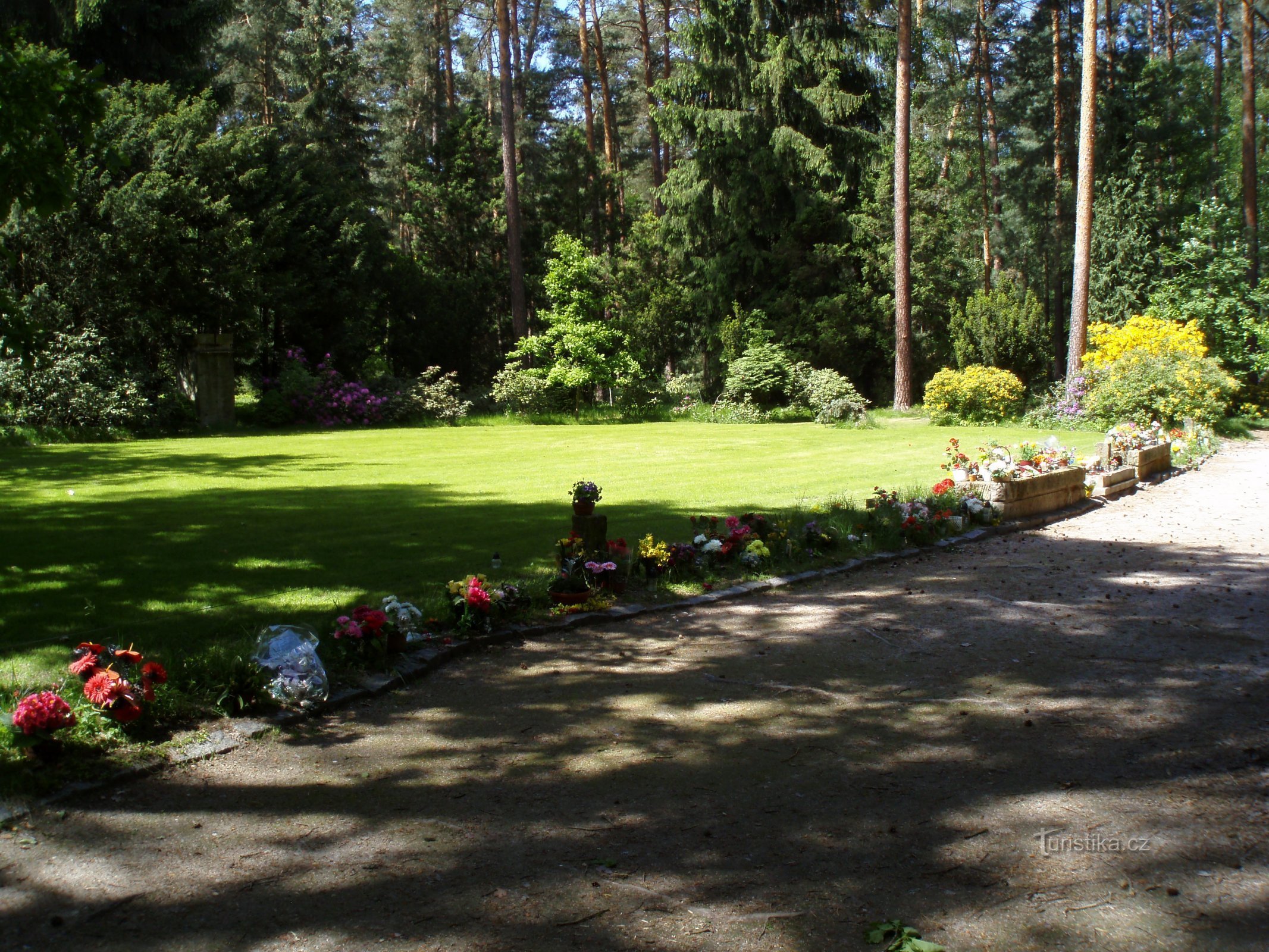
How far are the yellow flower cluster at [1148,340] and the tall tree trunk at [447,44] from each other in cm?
2343

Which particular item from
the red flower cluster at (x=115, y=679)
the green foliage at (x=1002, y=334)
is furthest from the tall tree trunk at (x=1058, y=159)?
the red flower cluster at (x=115, y=679)

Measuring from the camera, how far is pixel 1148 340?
20547 mm

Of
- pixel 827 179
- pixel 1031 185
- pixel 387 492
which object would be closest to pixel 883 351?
pixel 827 179

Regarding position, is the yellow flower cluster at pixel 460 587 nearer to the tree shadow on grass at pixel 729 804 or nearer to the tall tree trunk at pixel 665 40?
the tree shadow on grass at pixel 729 804

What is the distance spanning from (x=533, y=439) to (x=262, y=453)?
16.9ft

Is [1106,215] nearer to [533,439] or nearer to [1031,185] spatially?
[1031,185]

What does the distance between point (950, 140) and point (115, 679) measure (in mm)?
38464

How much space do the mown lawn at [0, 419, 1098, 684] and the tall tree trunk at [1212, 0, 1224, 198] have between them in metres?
18.6

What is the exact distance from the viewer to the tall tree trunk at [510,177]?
81.5 ft

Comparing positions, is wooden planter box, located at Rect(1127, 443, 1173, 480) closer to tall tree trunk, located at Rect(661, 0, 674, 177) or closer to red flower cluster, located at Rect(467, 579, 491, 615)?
red flower cluster, located at Rect(467, 579, 491, 615)

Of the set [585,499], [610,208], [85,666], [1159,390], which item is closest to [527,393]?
[610,208]

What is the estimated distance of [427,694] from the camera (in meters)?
4.75

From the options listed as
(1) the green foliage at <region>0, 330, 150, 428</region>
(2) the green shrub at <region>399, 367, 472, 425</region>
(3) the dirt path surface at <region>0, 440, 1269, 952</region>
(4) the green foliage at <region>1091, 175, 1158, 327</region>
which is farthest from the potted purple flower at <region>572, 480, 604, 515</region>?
(4) the green foliage at <region>1091, 175, 1158, 327</region>

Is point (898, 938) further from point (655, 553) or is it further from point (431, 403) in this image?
point (431, 403)
